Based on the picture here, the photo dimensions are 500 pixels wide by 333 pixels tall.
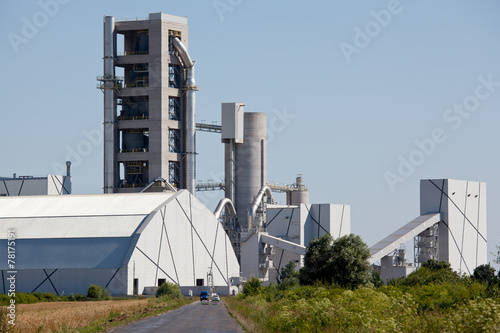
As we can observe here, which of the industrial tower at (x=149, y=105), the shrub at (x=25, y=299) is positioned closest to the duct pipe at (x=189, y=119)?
the industrial tower at (x=149, y=105)

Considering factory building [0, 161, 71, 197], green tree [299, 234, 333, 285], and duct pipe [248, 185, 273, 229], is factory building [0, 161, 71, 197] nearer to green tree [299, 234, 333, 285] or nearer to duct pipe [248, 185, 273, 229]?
duct pipe [248, 185, 273, 229]

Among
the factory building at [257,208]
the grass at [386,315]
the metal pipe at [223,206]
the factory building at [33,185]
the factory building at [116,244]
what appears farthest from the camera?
the factory building at [33,185]

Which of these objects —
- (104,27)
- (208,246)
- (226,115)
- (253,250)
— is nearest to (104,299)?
(208,246)

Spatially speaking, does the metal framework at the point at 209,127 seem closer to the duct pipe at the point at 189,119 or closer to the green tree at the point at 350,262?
the duct pipe at the point at 189,119

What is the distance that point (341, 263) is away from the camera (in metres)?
68.8

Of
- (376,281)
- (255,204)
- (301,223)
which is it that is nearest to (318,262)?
(376,281)

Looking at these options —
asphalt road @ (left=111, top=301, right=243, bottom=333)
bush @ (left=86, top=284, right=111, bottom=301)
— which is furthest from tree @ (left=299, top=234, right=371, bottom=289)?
bush @ (left=86, top=284, right=111, bottom=301)

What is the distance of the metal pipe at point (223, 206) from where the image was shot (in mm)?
135825

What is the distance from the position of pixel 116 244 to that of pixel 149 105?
49061mm

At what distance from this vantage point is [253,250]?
452 feet

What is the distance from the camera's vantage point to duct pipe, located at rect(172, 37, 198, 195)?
14550 cm

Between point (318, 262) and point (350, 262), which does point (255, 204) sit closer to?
point (318, 262)

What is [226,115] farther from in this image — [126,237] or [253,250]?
[126,237]

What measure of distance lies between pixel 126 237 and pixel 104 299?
13458 millimetres
